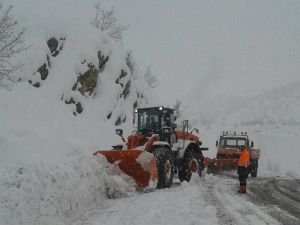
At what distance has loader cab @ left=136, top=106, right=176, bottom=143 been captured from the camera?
14.0m

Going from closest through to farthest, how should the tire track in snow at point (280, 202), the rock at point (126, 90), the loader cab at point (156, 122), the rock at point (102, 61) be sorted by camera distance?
the tire track in snow at point (280, 202) → the loader cab at point (156, 122) → the rock at point (102, 61) → the rock at point (126, 90)

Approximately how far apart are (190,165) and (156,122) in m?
1.85

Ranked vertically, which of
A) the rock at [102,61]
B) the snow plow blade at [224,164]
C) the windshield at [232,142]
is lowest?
the snow plow blade at [224,164]

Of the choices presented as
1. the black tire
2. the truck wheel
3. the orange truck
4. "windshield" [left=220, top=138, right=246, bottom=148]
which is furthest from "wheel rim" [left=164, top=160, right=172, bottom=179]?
"windshield" [left=220, top=138, right=246, bottom=148]

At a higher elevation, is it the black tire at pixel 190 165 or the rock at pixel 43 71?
the rock at pixel 43 71

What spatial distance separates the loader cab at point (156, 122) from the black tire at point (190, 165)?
973 millimetres

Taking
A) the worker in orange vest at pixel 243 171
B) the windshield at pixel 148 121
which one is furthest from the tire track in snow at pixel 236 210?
the windshield at pixel 148 121

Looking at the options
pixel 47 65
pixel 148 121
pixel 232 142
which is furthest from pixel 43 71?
pixel 232 142

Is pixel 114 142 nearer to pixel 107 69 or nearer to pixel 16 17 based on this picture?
pixel 107 69

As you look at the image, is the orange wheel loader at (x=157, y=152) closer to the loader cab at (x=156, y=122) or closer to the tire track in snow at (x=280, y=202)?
the loader cab at (x=156, y=122)

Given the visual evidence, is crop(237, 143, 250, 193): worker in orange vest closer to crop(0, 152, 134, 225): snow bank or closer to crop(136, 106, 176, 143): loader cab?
crop(136, 106, 176, 143): loader cab

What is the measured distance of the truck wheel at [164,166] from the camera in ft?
40.3

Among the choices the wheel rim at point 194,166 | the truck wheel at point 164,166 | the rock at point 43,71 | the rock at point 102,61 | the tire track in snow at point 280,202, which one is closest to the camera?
the tire track in snow at point 280,202

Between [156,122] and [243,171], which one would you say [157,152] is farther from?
[243,171]
